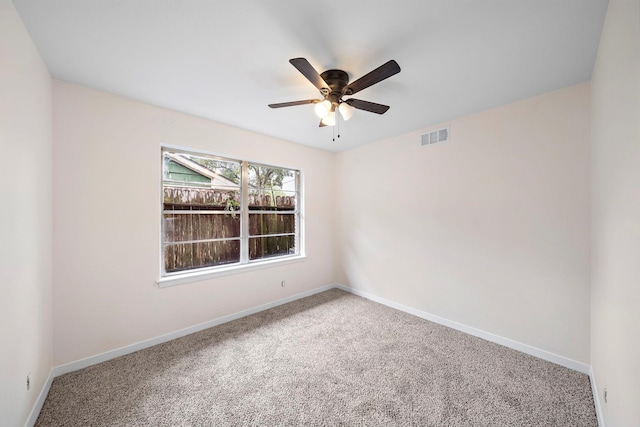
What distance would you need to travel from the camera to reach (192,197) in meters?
3.02

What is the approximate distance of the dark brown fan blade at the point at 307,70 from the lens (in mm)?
1472

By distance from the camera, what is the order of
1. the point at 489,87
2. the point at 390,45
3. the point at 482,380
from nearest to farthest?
the point at 390,45
the point at 482,380
the point at 489,87

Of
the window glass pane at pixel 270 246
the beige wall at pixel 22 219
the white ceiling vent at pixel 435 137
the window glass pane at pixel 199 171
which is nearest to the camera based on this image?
the beige wall at pixel 22 219

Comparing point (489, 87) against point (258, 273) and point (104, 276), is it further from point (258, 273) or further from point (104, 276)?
point (104, 276)

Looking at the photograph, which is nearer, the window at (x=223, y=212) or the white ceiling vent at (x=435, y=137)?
the window at (x=223, y=212)

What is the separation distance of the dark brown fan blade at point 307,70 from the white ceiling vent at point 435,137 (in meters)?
1.87

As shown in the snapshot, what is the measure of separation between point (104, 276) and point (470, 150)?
4087 millimetres

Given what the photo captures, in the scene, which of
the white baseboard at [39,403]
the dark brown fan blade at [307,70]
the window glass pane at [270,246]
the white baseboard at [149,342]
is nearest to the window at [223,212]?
the window glass pane at [270,246]

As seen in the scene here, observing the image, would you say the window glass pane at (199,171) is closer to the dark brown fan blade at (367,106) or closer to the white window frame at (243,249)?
the white window frame at (243,249)

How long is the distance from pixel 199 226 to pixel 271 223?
3.57 ft

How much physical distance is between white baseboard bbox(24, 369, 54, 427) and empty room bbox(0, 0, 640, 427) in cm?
2

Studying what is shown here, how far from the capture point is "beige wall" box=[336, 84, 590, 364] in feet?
7.14

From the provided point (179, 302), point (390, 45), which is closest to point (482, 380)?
point (390, 45)

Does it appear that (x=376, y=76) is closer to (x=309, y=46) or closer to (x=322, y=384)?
(x=309, y=46)
